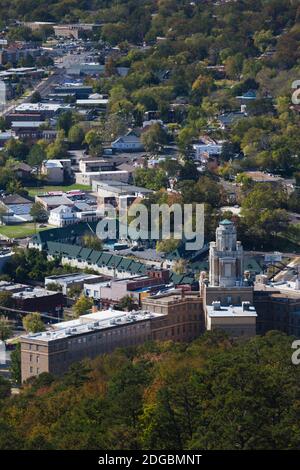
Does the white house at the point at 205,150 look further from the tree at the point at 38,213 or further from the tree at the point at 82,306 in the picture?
the tree at the point at 82,306

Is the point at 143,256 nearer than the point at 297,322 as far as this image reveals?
No

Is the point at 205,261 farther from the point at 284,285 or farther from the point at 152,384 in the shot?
the point at 152,384

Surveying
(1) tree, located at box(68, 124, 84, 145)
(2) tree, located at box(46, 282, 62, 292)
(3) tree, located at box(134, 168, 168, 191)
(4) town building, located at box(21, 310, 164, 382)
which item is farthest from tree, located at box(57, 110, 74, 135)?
(4) town building, located at box(21, 310, 164, 382)

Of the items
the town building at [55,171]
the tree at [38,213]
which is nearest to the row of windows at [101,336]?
the tree at [38,213]

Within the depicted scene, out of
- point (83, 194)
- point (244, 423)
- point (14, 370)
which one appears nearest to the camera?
point (244, 423)

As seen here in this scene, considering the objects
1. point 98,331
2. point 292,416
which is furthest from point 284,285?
point 292,416

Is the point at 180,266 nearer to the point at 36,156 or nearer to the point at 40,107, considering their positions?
the point at 36,156
